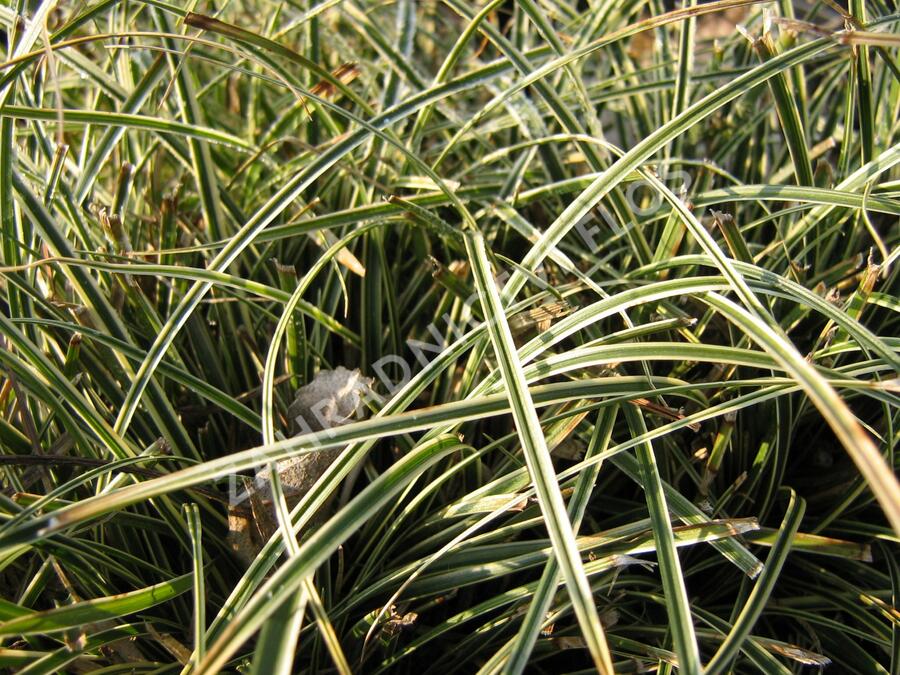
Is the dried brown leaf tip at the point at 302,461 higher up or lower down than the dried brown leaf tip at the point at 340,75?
lower down

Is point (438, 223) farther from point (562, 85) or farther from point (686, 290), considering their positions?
point (562, 85)

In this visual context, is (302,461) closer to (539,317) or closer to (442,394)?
(442,394)

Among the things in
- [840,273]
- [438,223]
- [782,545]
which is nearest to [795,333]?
[840,273]

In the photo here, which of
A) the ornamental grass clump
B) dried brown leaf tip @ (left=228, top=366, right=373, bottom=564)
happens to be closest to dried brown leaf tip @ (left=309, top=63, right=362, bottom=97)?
the ornamental grass clump

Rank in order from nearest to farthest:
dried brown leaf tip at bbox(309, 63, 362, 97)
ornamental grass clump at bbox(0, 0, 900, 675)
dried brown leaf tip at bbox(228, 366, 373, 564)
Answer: ornamental grass clump at bbox(0, 0, 900, 675), dried brown leaf tip at bbox(228, 366, 373, 564), dried brown leaf tip at bbox(309, 63, 362, 97)

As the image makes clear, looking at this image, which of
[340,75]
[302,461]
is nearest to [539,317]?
[302,461]

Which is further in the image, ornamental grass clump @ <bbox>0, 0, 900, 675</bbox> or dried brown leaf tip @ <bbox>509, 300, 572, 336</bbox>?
dried brown leaf tip @ <bbox>509, 300, 572, 336</bbox>

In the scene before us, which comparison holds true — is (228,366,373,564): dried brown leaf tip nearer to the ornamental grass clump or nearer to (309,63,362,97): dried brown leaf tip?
the ornamental grass clump

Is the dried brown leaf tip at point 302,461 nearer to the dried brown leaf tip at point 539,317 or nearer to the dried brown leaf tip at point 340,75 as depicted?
the dried brown leaf tip at point 539,317

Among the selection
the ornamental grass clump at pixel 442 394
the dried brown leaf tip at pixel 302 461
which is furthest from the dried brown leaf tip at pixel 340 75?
the dried brown leaf tip at pixel 302 461
